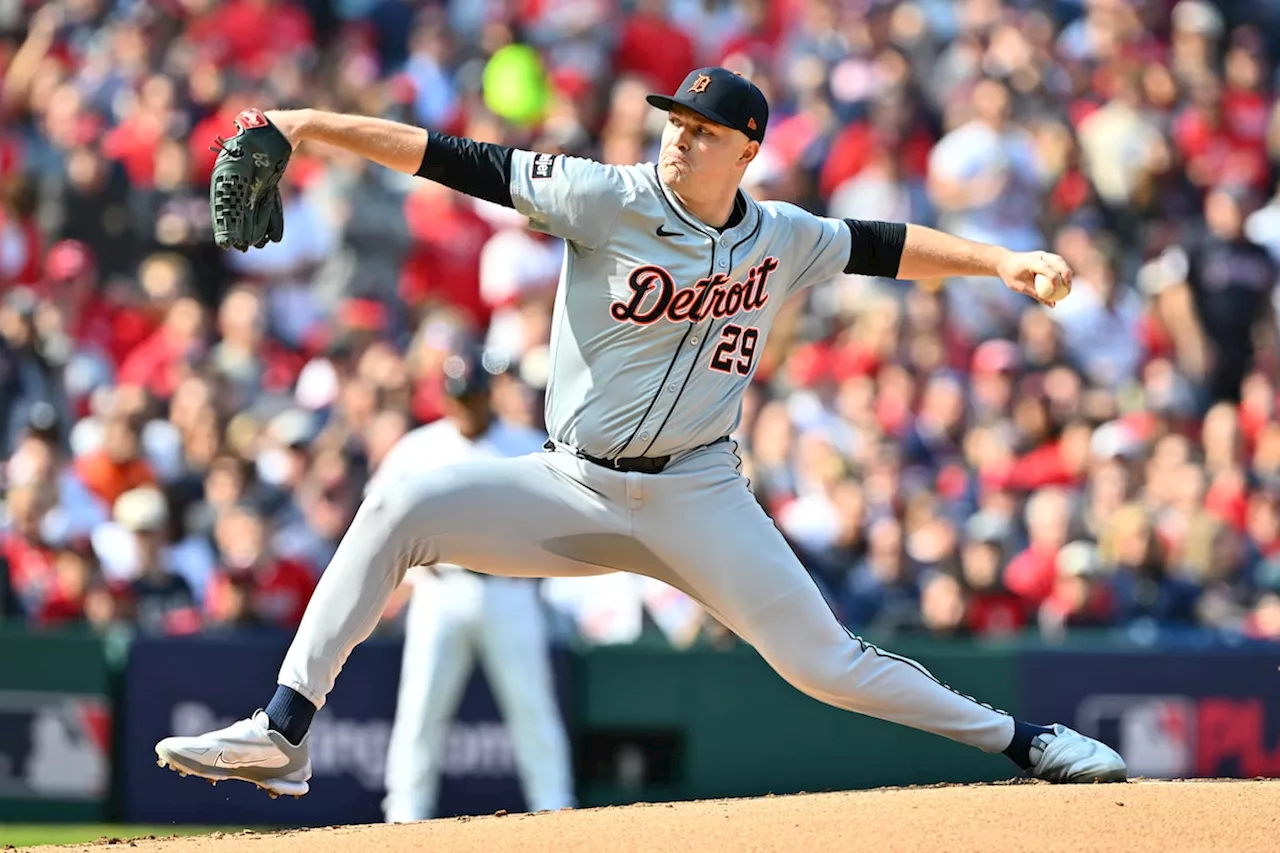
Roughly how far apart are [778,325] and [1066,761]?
5.73 metres

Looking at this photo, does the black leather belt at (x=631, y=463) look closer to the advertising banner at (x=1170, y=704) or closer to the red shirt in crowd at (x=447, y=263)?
the advertising banner at (x=1170, y=704)

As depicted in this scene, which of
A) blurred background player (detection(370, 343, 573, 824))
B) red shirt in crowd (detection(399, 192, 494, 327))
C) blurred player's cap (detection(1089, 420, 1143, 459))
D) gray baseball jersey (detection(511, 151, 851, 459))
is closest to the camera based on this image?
gray baseball jersey (detection(511, 151, 851, 459))

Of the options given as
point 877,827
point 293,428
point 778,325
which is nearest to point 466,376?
point 293,428

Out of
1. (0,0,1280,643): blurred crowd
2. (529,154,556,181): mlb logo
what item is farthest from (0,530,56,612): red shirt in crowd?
(529,154,556,181): mlb logo

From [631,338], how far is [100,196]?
24.1 ft

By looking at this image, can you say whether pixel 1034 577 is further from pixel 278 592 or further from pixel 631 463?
pixel 631 463

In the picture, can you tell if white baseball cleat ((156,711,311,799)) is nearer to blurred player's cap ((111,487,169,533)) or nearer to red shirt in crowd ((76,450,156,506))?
blurred player's cap ((111,487,169,533))

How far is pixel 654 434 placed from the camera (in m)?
5.62

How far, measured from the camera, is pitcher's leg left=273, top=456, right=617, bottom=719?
5414 millimetres

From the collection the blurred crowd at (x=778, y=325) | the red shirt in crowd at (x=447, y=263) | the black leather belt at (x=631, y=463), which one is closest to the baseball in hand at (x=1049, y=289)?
the black leather belt at (x=631, y=463)

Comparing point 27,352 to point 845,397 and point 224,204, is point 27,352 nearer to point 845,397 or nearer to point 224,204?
point 845,397

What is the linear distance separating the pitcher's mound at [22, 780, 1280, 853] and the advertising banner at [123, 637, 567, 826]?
328 cm

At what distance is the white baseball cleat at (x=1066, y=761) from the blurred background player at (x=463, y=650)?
2749 millimetres

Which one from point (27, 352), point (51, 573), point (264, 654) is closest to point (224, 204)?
point (264, 654)
